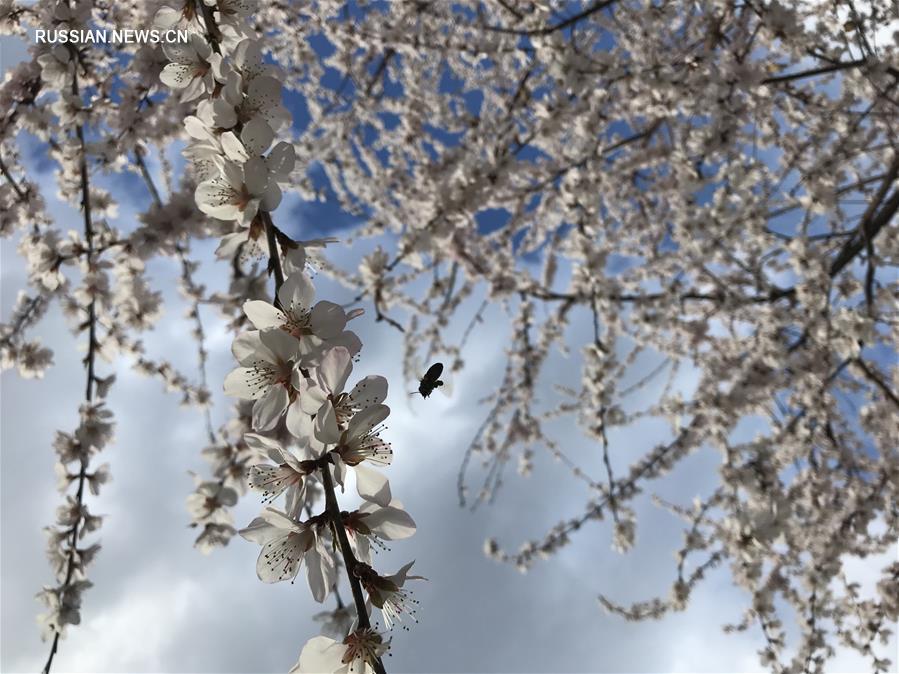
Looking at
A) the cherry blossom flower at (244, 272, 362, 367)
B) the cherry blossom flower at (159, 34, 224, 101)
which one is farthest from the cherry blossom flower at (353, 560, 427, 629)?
the cherry blossom flower at (159, 34, 224, 101)

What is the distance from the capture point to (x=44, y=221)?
2467 millimetres

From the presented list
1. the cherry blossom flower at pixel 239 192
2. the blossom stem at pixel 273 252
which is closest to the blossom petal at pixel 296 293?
the blossom stem at pixel 273 252

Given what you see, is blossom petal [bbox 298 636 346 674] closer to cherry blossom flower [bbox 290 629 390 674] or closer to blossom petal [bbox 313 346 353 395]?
cherry blossom flower [bbox 290 629 390 674]

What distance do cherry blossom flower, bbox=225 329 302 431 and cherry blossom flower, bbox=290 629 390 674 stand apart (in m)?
0.36

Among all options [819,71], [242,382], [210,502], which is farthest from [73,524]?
[819,71]

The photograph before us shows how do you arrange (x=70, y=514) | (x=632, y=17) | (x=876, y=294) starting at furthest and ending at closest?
(x=632, y=17), (x=876, y=294), (x=70, y=514)

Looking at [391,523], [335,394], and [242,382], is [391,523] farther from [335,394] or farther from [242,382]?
[242,382]

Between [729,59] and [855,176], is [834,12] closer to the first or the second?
[729,59]

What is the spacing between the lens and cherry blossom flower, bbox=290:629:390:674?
0.85 metres

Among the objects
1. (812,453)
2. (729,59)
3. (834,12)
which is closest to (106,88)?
(729,59)

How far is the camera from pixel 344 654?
0.88 meters

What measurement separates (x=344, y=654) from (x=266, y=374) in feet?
1.59

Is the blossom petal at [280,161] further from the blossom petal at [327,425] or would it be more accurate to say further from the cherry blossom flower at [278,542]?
the cherry blossom flower at [278,542]

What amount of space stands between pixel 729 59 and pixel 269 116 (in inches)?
129
